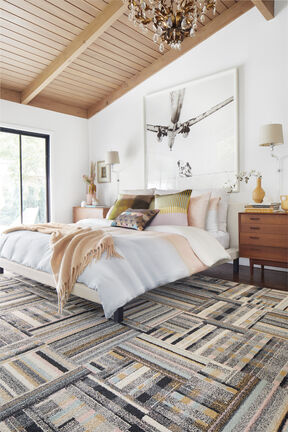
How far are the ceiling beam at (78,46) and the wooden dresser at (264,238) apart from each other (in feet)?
9.09

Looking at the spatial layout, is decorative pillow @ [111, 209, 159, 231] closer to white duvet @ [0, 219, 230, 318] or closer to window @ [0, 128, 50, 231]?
white duvet @ [0, 219, 230, 318]

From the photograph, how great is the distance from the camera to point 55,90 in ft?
17.2

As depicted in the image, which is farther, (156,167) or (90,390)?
(156,167)

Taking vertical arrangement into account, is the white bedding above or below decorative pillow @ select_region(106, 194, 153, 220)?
below

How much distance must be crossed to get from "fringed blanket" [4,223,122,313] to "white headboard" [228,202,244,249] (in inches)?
80.5

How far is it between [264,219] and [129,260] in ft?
5.98

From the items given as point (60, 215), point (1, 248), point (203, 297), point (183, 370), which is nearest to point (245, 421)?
point (183, 370)

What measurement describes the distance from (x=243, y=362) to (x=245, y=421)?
47 centimetres

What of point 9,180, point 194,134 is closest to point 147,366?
point 194,134

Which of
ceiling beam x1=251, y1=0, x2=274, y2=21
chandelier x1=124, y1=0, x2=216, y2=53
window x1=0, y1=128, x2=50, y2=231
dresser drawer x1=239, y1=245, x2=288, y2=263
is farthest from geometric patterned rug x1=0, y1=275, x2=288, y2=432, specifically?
ceiling beam x1=251, y1=0, x2=274, y2=21

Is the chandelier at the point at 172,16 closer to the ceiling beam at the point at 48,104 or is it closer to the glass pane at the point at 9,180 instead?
the ceiling beam at the point at 48,104

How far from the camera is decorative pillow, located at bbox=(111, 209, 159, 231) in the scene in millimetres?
3354

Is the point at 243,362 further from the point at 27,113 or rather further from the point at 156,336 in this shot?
the point at 27,113

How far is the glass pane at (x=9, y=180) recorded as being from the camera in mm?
4988
